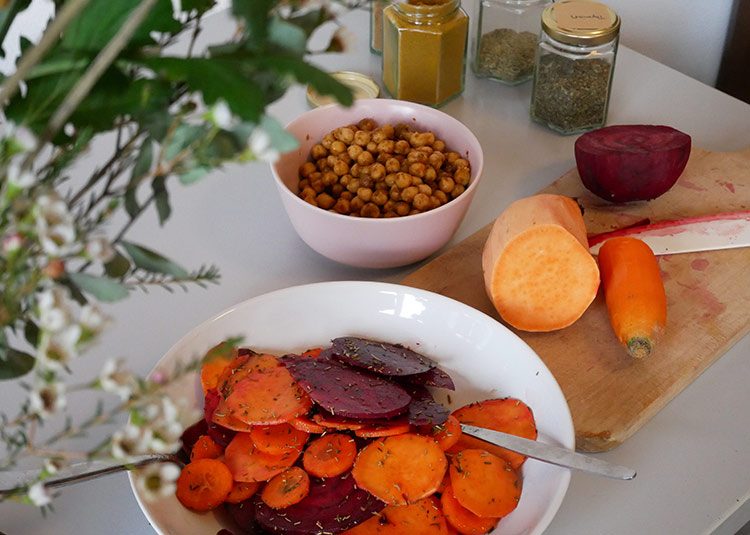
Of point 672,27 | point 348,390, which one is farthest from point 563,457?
point 672,27

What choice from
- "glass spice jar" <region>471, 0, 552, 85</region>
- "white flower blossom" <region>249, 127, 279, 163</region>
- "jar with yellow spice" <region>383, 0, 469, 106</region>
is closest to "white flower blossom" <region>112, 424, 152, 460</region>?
"white flower blossom" <region>249, 127, 279, 163</region>

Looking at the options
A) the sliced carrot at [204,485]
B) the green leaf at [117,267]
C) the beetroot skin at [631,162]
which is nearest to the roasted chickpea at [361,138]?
the beetroot skin at [631,162]

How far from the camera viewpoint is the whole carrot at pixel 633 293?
3.19 feet

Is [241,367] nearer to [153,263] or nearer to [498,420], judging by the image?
[498,420]

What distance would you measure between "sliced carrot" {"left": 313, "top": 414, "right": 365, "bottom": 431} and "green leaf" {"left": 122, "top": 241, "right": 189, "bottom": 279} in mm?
399

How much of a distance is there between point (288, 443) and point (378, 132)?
47cm

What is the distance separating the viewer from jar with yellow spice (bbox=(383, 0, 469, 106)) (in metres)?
1.27

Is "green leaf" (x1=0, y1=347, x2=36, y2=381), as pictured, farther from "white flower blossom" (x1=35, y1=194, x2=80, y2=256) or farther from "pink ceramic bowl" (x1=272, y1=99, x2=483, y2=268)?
"pink ceramic bowl" (x1=272, y1=99, x2=483, y2=268)

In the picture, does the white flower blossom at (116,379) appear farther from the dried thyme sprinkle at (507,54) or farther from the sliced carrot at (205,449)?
the dried thyme sprinkle at (507,54)

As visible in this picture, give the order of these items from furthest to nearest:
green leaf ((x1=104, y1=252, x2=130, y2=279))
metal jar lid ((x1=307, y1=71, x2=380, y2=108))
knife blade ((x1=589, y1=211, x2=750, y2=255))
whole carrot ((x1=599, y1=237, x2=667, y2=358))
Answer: metal jar lid ((x1=307, y1=71, x2=380, y2=108)) < knife blade ((x1=589, y1=211, x2=750, y2=255)) < whole carrot ((x1=599, y1=237, x2=667, y2=358)) < green leaf ((x1=104, y1=252, x2=130, y2=279))

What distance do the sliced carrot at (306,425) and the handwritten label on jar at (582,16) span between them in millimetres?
702

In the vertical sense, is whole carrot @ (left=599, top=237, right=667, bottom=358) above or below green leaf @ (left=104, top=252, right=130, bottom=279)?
below

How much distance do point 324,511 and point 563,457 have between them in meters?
0.21

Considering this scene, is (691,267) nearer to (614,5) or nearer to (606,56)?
(606,56)
